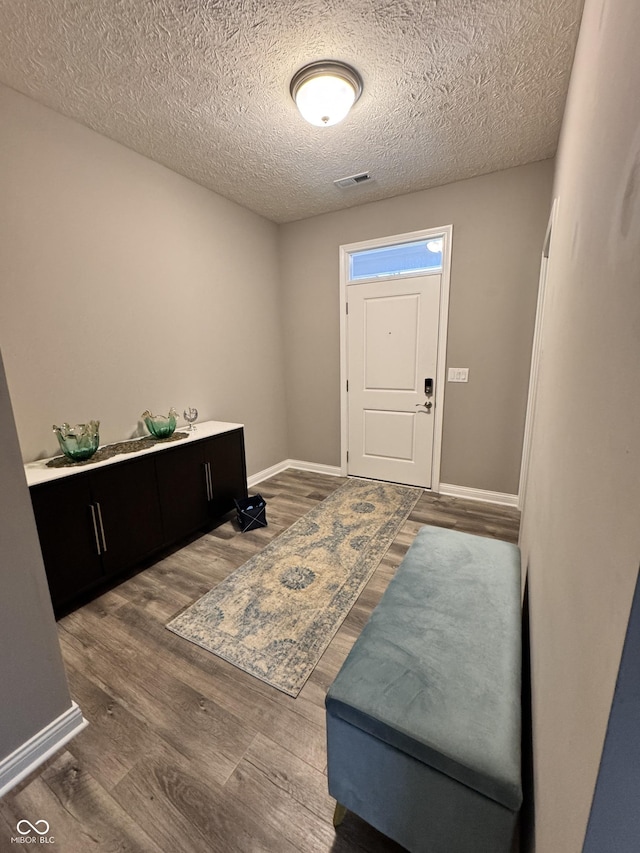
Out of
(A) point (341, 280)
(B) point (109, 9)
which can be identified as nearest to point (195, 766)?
(B) point (109, 9)

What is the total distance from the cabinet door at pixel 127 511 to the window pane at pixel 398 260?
2684mm

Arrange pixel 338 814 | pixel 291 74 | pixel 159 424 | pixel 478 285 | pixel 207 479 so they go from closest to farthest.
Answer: pixel 338 814 < pixel 291 74 < pixel 159 424 < pixel 207 479 < pixel 478 285

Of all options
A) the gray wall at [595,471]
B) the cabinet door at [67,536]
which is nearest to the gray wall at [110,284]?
the cabinet door at [67,536]

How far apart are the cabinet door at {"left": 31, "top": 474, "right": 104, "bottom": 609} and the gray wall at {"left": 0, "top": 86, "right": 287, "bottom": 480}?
46 cm

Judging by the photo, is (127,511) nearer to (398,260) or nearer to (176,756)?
(176,756)

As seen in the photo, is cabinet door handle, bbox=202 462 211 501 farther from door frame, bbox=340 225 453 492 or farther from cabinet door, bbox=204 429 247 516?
door frame, bbox=340 225 453 492

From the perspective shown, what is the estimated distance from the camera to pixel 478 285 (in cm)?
296

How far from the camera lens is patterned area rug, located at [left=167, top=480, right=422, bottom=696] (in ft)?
5.30

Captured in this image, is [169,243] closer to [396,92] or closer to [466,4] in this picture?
[396,92]

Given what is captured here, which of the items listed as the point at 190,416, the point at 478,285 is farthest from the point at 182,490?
the point at 478,285

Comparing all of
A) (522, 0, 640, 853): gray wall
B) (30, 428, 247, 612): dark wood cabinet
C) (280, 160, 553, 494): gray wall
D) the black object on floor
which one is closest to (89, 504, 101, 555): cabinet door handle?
(30, 428, 247, 612): dark wood cabinet

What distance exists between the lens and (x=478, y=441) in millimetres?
3188

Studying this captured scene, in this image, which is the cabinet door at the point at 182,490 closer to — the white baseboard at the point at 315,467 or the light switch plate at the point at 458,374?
the white baseboard at the point at 315,467

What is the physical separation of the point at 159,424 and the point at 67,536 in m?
0.93
